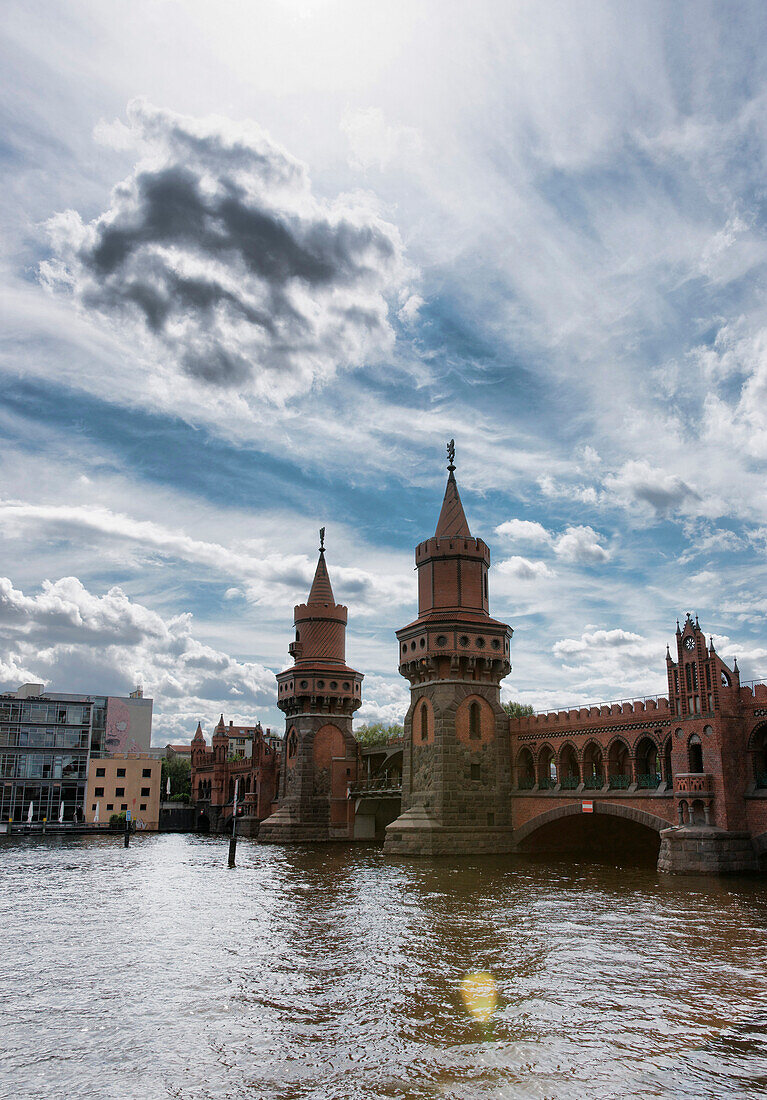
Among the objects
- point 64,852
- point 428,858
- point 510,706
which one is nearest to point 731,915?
point 428,858

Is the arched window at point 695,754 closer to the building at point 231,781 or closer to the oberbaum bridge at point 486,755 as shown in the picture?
the oberbaum bridge at point 486,755

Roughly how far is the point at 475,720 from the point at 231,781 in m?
49.5

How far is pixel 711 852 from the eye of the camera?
34.1m

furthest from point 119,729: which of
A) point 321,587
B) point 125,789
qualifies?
point 321,587

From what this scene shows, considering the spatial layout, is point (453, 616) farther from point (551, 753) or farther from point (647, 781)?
Answer: point (647, 781)

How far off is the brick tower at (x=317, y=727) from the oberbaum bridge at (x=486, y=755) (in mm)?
112

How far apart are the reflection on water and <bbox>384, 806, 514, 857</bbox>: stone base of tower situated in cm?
1138

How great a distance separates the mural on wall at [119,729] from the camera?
363 feet

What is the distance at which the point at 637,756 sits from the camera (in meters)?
42.9

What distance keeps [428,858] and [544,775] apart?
880 cm

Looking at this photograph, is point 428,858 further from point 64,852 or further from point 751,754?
point 64,852

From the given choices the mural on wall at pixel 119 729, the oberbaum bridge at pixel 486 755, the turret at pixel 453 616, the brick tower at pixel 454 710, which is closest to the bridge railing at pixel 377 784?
the oberbaum bridge at pixel 486 755

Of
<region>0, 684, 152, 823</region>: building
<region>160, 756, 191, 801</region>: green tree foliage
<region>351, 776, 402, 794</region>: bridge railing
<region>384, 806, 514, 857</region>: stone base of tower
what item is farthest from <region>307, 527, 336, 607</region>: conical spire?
<region>160, 756, 191, 801</region>: green tree foliage

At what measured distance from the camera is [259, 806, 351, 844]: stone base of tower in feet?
Result: 212
